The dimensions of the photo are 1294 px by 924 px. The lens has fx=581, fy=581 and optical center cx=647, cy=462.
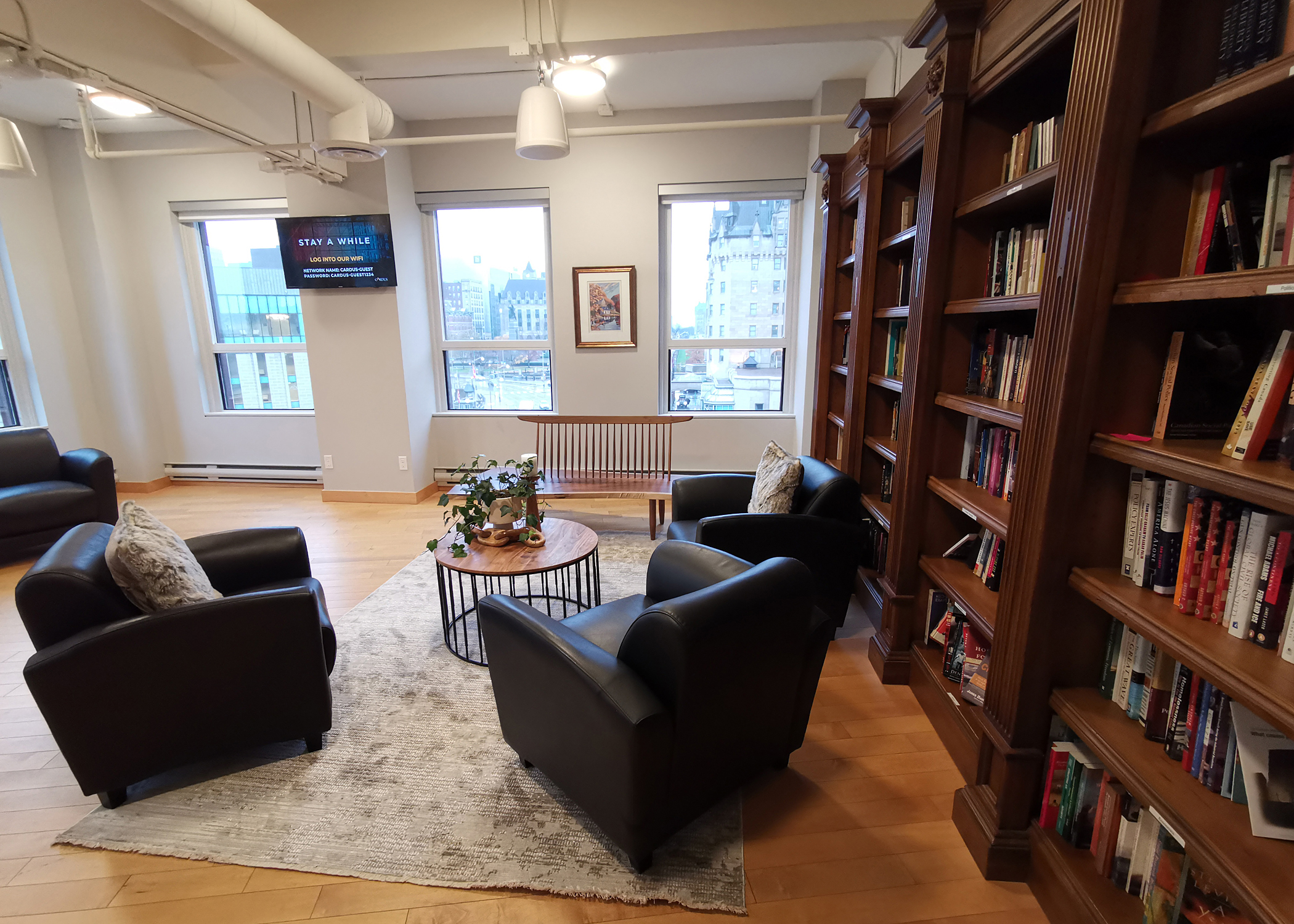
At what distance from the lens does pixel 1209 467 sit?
3.47ft

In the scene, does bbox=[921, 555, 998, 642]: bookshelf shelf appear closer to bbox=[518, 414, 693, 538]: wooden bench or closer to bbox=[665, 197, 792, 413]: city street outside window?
bbox=[518, 414, 693, 538]: wooden bench

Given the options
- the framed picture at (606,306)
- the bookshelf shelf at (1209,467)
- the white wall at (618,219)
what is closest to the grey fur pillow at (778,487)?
the bookshelf shelf at (1209,467)

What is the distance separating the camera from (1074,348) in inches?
50.7

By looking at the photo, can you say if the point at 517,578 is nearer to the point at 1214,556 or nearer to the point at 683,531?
the point at 683,531

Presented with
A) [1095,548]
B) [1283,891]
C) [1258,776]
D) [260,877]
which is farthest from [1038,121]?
[260,877]

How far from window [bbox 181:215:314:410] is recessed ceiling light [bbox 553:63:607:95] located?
322 cm

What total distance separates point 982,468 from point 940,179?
1.02m

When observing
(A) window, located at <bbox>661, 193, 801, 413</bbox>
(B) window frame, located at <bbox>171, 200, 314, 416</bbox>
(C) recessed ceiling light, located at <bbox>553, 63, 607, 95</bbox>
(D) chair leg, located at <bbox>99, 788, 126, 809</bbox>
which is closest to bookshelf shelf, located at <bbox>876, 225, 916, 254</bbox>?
(C) recessed ceiling light, located at <bbox>553, 63, 607, 95</bbox>

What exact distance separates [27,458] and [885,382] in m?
5.36

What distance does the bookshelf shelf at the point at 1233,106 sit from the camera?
94 cm

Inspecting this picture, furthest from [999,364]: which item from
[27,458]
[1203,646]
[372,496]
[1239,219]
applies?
[27,458]

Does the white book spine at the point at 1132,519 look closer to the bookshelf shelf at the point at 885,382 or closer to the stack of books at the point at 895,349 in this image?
the bookshelf shelf at the point at 885,382

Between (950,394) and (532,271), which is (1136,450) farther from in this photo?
(532,271)

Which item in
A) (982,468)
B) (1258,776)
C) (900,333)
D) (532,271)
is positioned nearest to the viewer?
(1258,776)
